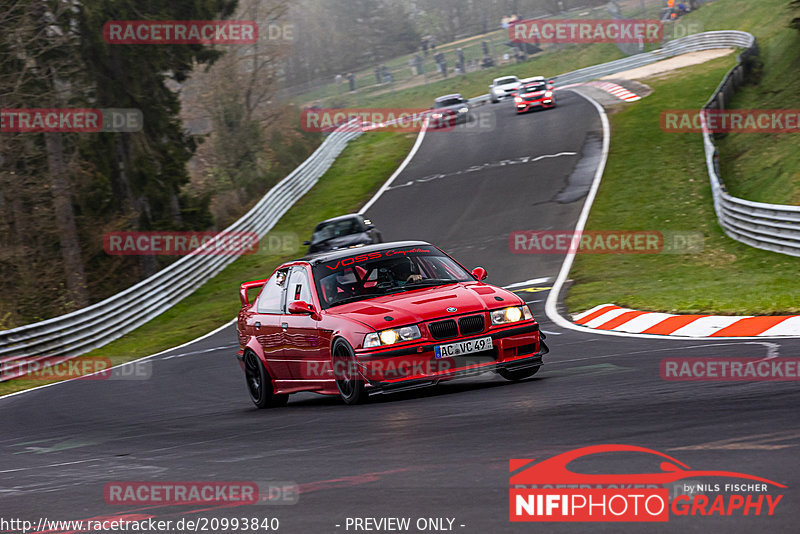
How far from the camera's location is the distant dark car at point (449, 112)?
171ft

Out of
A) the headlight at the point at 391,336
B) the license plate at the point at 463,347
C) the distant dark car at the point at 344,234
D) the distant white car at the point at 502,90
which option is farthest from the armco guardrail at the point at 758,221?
the distant white car at the point at 502,90

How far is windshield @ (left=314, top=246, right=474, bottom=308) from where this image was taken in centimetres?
1026

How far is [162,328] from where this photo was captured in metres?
26.5

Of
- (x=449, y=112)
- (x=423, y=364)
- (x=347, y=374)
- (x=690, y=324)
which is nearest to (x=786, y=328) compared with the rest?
(x=690, y=324)

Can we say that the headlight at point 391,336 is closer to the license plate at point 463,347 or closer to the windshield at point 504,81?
the license plate at point 463,347

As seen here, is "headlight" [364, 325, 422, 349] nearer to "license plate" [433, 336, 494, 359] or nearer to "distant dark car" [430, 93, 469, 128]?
"license plate" [433, 336, 494, 359]

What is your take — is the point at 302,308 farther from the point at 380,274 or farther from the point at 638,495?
the point at 638,495

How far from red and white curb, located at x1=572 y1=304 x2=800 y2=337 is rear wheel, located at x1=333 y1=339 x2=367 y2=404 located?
4169 mm

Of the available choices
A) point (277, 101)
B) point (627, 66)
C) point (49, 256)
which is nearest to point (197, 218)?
point (49, 256)

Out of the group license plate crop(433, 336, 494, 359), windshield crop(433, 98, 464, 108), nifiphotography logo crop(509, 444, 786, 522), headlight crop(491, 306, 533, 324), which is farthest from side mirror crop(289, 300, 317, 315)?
windshield crop(433, 98, 464, 108)

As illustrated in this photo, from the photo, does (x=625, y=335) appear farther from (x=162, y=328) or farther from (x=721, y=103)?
(x=721, y=103)

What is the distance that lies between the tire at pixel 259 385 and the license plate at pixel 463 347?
2.61 m

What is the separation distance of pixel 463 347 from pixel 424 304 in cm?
55

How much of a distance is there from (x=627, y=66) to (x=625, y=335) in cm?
4801
